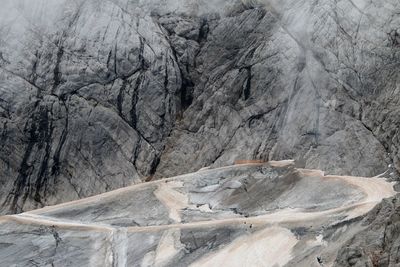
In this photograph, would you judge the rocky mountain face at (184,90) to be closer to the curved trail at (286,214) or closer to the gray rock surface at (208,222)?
the curved trail at (286,214)

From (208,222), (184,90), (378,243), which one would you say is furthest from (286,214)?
(184,90)

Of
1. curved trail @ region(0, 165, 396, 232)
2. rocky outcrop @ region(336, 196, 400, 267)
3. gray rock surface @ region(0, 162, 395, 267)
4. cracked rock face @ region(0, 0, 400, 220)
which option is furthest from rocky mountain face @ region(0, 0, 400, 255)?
rocky outcrop @ region(336, 196, 400, 267)

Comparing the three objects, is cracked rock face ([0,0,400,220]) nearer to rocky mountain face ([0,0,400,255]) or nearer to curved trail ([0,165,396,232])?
rocky mountain face ([0,0,400,255])

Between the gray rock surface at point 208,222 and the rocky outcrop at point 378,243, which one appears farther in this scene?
the gray rock surface at point 208,222

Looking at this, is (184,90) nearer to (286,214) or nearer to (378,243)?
(286,214)

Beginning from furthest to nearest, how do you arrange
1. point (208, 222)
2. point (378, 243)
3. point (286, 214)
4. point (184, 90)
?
point (184, 90)
point (208, 222)
point (286, 214)
point (378, 243)

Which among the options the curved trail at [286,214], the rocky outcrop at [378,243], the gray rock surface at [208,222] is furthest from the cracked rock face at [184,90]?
the rocky outcrop at [378,243]

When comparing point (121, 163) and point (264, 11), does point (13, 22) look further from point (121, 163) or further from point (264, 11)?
point (264, 11)
